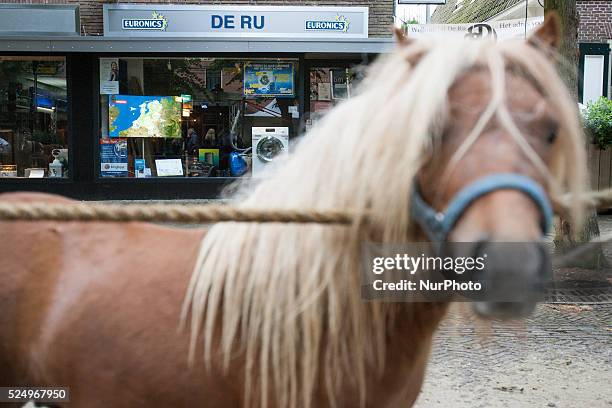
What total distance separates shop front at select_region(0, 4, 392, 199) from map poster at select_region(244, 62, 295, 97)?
2cm

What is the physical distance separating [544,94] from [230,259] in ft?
3.22

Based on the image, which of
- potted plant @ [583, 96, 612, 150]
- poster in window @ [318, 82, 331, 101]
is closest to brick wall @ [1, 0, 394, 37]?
poster in window @ [318, 82, 331, 101]

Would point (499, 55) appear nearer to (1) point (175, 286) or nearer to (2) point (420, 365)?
(2) point (420, 365)

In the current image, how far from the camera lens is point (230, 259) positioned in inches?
70.0

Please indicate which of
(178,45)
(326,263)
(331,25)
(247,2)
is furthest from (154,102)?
(326,263)

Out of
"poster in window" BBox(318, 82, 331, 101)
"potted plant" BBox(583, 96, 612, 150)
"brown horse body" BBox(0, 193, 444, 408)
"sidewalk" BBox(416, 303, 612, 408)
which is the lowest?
"sidewalk" BBox(416, 303, 612, 408)

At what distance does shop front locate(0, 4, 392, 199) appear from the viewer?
12305mm

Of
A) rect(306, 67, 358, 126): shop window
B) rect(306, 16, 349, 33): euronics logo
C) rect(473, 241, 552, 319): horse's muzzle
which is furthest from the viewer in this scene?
rect(306, 67, 358, 126): shop window

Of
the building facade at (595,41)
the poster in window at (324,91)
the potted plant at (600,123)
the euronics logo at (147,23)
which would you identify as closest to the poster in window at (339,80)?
the poster in window at (324,91)

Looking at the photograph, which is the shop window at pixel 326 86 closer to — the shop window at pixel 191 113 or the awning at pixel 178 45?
the shop window at pixel 191 113

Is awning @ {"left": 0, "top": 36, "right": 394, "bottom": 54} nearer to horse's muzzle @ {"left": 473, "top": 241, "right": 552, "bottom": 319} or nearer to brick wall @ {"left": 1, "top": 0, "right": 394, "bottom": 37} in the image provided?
brick wall @ {"left": 1, "top": 0, "right": 394, "bottom": 37}

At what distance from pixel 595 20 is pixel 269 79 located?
8861 millimetres

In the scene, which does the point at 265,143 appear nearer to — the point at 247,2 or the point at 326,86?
the point at 326,86

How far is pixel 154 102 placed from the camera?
12320 millimetres
